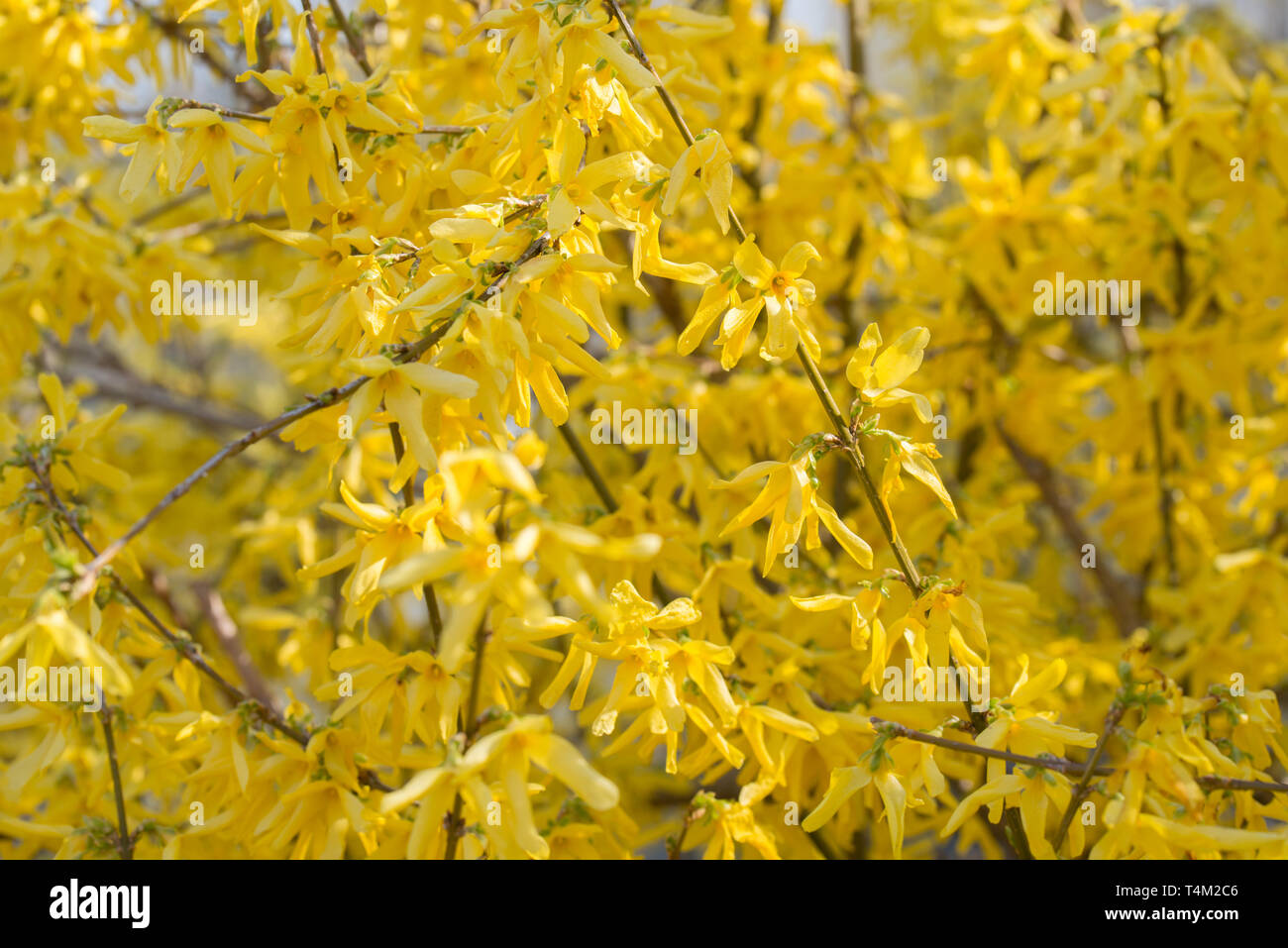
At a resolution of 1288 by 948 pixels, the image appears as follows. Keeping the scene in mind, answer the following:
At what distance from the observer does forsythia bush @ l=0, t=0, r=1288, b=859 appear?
1294 millimetres

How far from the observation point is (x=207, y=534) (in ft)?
12.2

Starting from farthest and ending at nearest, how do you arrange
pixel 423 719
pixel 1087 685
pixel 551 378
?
pixel 1087 685 < pixel 423 719 < pixel 551 378

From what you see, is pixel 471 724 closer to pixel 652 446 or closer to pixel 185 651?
pixel 185 651

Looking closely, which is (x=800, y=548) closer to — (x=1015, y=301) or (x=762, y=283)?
(x=1015, y=301)

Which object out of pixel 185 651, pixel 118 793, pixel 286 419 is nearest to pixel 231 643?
pixel 185 651

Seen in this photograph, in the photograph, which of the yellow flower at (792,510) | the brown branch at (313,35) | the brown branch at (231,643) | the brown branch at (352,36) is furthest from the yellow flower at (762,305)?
the brown branch at (231,643)

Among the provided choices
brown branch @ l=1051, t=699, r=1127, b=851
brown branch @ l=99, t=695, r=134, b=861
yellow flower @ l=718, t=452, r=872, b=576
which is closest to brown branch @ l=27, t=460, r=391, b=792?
brown branch @ l=99, t=695, r=134, b=861

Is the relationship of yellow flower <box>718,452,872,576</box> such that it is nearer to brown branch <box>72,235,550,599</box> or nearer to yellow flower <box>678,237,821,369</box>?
yellow flower <box>678,237,821,369</box>

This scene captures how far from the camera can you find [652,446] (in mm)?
2070

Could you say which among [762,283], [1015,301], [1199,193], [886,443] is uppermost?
[1199,193]

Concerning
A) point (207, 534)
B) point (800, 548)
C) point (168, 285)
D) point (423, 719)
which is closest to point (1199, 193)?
point (800, 548)

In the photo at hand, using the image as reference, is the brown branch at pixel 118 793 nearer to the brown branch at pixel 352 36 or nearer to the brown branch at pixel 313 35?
the brown branch at pixel 313 35

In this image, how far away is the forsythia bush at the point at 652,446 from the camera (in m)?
1.29
